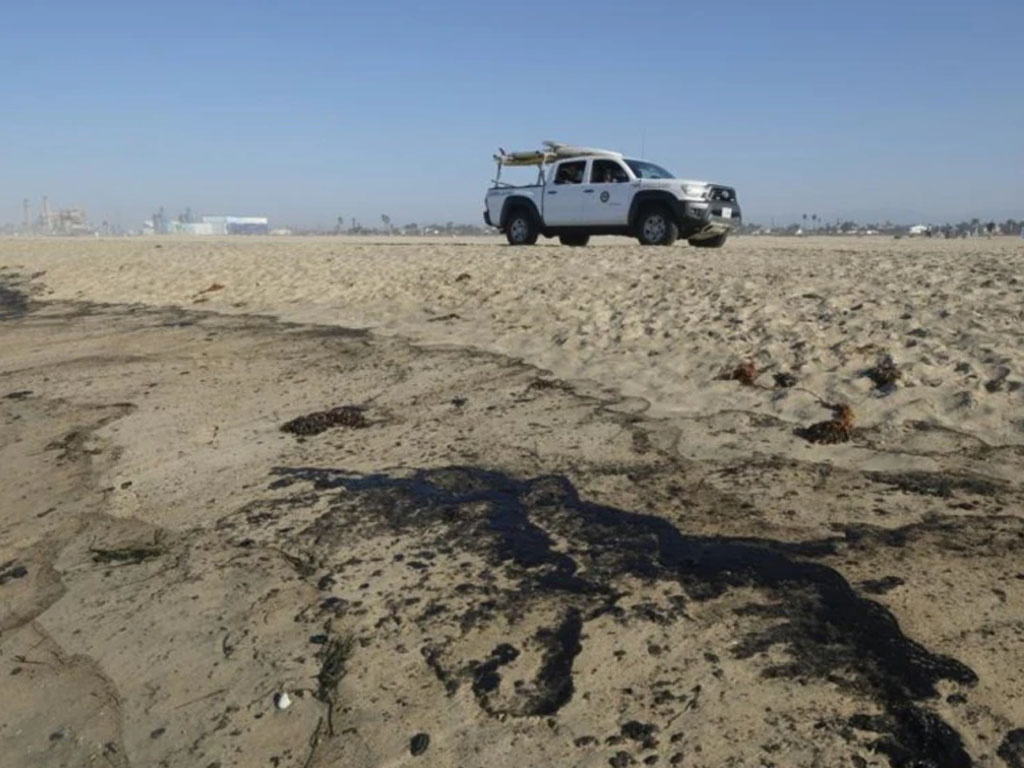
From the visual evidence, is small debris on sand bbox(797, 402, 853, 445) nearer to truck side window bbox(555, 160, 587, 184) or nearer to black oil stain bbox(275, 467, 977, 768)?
black oil stain bbox(275, 467, 977, 768)

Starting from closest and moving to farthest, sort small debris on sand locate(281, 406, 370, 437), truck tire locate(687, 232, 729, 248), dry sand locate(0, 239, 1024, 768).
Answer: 1. dry sand locate(0, 239, 1024, 768)
2. small debris on sand locate(281, 406, 370, 437)
3. truck tire locate(687, 232, 729, 248)

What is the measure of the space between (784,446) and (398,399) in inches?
124

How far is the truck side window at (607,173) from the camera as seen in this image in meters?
16.8

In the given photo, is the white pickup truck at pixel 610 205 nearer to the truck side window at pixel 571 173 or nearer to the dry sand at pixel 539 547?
the truck side window at pixel 571 173

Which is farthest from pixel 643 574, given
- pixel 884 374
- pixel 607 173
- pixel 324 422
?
pixel 607 173

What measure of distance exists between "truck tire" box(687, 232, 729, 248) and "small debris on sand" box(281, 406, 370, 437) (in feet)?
39.8

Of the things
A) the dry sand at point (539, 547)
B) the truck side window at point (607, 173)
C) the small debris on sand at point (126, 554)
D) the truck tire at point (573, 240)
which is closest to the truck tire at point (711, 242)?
the truck side window at point (607, 173)

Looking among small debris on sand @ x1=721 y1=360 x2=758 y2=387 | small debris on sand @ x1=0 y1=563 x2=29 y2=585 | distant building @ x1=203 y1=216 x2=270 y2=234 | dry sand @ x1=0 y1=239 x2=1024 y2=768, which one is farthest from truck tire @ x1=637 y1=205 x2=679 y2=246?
distant building @ x1=203 y1=216 x2=270 y2=234

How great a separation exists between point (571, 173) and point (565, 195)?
48cm

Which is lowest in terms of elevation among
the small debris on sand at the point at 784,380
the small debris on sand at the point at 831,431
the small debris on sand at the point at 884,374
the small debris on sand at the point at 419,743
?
the small debris on sand at the point at 419,743

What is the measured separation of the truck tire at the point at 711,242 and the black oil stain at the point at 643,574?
1310 cm

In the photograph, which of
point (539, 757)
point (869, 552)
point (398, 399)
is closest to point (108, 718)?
point (539, 757)

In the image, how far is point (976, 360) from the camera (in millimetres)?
6477

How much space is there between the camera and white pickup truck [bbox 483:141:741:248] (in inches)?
624
